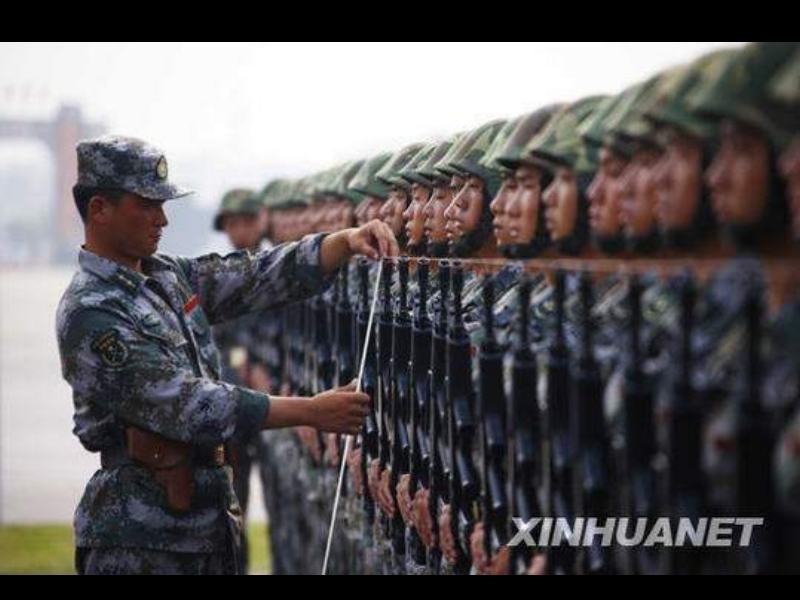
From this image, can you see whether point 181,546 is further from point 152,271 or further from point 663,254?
point 663,254

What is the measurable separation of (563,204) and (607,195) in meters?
0.30

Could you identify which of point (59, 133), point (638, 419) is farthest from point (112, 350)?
point (59, 133)

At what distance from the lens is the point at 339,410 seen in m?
4.96

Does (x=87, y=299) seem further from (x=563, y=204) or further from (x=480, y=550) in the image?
(x=563, y=204)

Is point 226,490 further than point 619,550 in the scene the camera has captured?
Yes

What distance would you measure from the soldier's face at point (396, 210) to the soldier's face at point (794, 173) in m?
3.01

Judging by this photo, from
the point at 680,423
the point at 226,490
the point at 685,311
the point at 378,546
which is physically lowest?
the point at 378,546

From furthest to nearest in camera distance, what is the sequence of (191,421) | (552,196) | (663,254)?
1. (191,421)
2. (552,196)
3. (663,254)

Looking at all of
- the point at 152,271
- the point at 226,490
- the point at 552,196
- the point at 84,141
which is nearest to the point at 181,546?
the point at 226,490

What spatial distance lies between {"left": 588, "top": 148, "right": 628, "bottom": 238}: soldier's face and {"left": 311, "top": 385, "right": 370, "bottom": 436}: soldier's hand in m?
1.55

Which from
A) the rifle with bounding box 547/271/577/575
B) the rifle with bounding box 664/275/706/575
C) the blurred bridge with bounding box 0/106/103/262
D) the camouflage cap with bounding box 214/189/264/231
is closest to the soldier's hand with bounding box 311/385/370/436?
the rifle with bounding box 547/271/577/575

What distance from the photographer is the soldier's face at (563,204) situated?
12.6ft

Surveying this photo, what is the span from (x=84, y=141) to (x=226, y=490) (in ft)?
4.28
